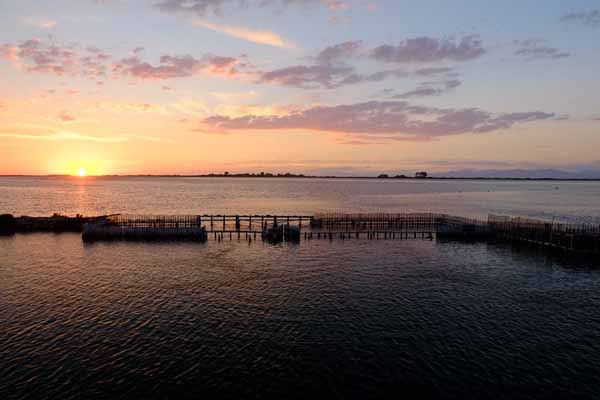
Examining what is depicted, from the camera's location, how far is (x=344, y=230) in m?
74.6

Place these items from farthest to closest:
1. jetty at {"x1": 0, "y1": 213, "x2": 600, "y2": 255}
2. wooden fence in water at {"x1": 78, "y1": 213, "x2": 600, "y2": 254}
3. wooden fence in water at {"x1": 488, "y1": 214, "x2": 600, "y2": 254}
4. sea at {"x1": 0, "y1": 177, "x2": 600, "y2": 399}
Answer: jetty at {"x1": 0, "y1": 213, "x2": 600, "y2": 255}
wooden fence in water at {"x1": 78, "y1": 213, "x2": 600, "y2": 254}
wooden fence in water at {"x1": 488, "y1": 214, "x2": 600, "y2": 254}
sea at {"x1": 0, "y1": 177, "x2": 600, "y2": 399}

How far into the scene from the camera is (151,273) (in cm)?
4338

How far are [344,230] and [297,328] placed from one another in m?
46.7

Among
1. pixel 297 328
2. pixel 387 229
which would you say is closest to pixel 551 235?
pixel 387 229

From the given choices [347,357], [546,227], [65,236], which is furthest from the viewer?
[65,236]

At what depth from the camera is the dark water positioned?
21.9 meters

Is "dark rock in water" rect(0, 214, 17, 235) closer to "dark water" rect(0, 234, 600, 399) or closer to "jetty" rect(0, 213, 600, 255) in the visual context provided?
"jetty" rect(0, 213, 600, 255)

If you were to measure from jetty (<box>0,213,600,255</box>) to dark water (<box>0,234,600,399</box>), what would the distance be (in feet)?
37.4

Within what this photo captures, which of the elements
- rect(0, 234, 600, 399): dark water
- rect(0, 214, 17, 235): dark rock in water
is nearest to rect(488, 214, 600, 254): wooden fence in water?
rect(0, 234, 600, 399): dark water

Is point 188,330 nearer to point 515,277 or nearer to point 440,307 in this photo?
point 440,307

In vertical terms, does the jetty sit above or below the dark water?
above

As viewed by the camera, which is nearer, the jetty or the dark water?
the dark water

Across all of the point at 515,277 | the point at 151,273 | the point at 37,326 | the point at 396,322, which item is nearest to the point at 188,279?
the point at 151,273

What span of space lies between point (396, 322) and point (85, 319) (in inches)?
921
